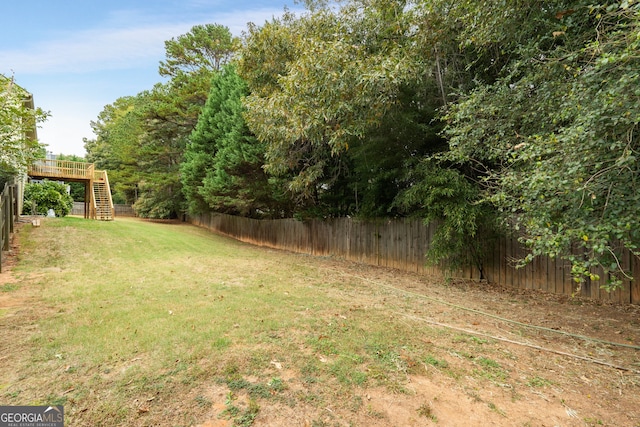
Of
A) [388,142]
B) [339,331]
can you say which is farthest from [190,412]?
[388,142]

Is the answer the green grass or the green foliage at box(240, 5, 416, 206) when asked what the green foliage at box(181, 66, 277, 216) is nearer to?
the green foliage at box(240, 5, 416, 206)

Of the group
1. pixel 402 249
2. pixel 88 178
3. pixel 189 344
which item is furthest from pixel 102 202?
pixel 189 344

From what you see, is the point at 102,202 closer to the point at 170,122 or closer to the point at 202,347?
the point at 170,122

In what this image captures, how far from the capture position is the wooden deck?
16.6 meters

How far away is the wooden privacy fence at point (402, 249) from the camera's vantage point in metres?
5.53

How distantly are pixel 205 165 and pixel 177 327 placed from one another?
13431mm

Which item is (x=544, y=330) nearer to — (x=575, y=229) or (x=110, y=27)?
(x=575, y=229)

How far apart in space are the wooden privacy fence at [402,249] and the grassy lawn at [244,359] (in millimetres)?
1667

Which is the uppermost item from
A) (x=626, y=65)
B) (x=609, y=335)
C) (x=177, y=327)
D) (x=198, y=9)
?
(x=198, y=9)

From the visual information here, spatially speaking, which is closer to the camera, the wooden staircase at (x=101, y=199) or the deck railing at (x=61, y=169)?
the deck railing at (x=61, y=169)

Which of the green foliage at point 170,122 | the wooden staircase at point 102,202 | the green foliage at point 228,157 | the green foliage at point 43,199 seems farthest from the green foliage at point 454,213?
the green foliage at point 170,122

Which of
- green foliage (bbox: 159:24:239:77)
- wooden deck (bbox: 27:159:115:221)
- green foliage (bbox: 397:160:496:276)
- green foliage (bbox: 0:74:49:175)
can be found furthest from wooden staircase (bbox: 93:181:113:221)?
green foliage (bbox: 397:160:496:276)

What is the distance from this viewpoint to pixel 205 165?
15609mm

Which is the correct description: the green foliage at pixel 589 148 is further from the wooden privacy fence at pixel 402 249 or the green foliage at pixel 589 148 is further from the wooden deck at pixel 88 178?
the wooden deck at pixel 88 178
